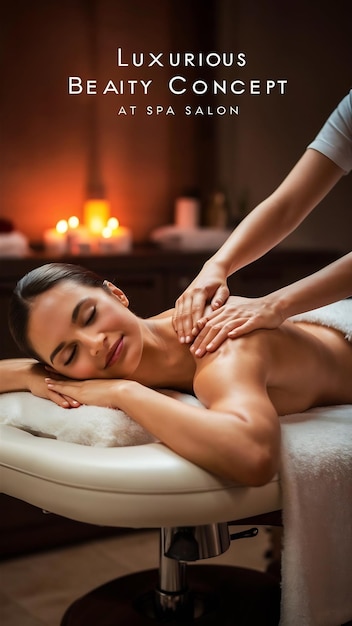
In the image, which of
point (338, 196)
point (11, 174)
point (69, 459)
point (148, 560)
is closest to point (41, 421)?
point (69, 459)

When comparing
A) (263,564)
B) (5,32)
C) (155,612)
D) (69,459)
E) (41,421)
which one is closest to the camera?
(69,459)

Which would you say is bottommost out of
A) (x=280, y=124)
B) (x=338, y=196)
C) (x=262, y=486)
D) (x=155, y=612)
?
(x=155, y=612)

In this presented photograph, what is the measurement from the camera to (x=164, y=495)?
1.27 m

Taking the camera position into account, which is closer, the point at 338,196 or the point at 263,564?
the point at 263,564

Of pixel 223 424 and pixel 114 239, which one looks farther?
pixel 114 239

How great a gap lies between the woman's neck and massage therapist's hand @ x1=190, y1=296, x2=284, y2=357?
7 centimetres

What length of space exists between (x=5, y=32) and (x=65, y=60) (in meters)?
0.24

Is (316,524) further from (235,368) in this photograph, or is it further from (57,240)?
(57,240)

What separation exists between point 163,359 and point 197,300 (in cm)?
13

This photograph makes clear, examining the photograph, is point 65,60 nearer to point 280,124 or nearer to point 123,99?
point 123,99

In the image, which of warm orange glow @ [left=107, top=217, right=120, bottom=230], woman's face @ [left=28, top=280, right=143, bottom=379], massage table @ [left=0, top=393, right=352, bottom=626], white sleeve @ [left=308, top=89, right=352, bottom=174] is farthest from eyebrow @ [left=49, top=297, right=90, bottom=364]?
warm orange glow @ [left=107, top=217, right=120, bottom=230]

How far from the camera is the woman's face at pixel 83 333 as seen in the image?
149 cm

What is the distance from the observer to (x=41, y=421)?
1506mm

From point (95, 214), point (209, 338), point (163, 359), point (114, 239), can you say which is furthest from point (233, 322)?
point (95, 214)
